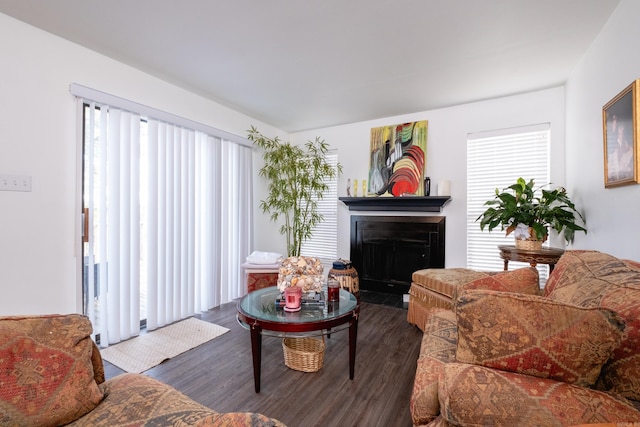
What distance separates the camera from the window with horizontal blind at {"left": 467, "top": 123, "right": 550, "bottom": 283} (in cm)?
321

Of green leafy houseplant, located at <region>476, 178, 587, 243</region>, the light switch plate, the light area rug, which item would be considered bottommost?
the light area rug

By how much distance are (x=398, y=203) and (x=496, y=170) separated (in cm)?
121

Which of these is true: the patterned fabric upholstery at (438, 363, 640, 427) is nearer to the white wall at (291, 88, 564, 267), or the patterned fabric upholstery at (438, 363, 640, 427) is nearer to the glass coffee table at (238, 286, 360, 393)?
the glass coffee table at (238, 286, 360, 393)

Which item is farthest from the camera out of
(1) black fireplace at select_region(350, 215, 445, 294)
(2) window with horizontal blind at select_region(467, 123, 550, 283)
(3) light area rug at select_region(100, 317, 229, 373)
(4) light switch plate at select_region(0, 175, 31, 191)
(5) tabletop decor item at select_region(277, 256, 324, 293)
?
(1) black fireplace at select_region(350, 215, 445, 294)

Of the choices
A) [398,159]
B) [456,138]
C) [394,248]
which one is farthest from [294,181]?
[456,138]

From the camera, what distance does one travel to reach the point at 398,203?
3822 millimetres

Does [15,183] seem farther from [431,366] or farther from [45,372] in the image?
[431,366]

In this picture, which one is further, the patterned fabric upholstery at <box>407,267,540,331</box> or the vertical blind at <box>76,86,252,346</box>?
the vertical blind at <box>76,86,252,346</box>

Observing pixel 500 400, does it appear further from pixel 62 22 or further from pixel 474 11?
pixel 62 22

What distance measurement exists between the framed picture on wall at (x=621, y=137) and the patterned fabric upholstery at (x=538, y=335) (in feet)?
4.62

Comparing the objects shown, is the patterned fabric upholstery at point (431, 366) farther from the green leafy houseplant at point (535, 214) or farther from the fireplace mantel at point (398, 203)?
the fireplace mantel at point (398, 203)

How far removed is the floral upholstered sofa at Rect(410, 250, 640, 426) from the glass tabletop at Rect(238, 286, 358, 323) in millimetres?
948

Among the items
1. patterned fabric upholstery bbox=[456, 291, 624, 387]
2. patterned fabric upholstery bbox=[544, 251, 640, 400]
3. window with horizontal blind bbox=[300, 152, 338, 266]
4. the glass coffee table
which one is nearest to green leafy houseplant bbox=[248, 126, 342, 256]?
window with horizontal blind bbox=[300, 152, 338, 266]

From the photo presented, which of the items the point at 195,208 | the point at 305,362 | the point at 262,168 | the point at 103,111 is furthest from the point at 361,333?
the point at 103,111
